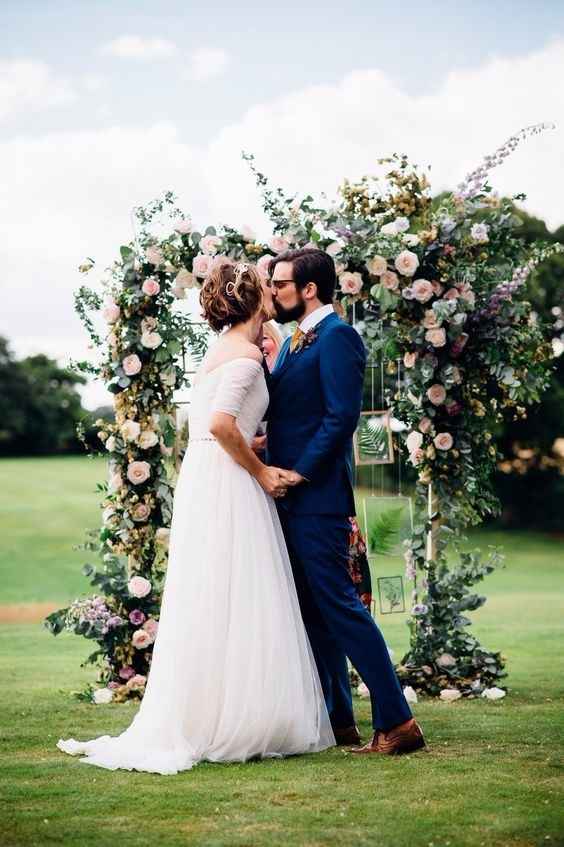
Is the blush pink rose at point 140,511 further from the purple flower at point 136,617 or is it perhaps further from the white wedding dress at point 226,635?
the white wedding dress at point 226,635

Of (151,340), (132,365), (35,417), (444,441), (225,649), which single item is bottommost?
(225,649)

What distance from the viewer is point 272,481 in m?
5.25

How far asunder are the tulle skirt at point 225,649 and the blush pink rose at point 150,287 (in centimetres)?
215

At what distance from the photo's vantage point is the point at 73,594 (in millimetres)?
19766

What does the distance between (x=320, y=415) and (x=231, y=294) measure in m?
0.67

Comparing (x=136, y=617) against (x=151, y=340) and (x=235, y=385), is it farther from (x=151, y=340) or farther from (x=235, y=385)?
(x=235, y=385)

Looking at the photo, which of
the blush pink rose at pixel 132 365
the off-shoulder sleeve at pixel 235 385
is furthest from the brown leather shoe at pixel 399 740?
the blush pink rose at pixel 132 365

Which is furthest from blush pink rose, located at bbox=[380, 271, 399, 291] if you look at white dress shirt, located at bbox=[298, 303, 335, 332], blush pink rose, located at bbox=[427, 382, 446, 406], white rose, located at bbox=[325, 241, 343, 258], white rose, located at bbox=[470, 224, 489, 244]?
white dress shirt, located at bbox=[298, 303, 335, 332]

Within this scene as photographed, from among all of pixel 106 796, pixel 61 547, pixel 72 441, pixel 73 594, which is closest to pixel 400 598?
pixel 106 796

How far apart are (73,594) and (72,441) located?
27959 millimetres

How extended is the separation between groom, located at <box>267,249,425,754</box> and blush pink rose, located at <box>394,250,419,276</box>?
5.44 ft

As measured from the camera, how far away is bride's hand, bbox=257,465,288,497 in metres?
5.23

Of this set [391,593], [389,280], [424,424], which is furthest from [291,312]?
[391,593]

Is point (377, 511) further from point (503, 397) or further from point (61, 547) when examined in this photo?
point (61, 547)
